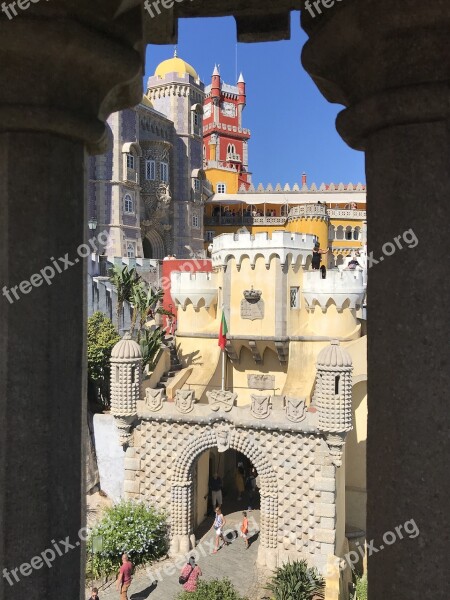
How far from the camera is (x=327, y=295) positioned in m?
21.5

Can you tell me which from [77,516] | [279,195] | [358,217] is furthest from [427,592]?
[279,195]

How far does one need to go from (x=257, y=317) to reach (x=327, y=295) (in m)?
2.94

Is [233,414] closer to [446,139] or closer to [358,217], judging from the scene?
[446,139]

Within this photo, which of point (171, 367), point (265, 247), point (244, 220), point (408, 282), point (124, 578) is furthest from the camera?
point (244, 220)

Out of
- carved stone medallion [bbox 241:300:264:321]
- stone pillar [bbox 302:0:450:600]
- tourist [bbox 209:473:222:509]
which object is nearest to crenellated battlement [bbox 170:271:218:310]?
carved stone medallion [bbox 241:300:264:321]

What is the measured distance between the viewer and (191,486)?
645 inches

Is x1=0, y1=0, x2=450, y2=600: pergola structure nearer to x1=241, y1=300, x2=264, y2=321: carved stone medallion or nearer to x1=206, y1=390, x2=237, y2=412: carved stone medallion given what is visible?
x1=206, y1=390, x2=237, y2=412: carved stone medallion

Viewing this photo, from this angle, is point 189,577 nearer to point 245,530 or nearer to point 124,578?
point 124,578

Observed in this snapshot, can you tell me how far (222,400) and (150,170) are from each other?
28.1 metres

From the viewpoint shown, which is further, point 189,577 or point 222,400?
point 222,400

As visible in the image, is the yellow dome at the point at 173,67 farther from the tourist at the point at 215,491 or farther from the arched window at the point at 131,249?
the tourist at the point at 215,491

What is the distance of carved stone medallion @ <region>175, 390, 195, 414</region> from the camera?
15.9 metres

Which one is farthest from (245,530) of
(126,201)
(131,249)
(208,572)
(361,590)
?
(126,201)

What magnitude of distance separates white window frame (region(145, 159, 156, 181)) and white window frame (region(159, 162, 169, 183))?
0.69 m
